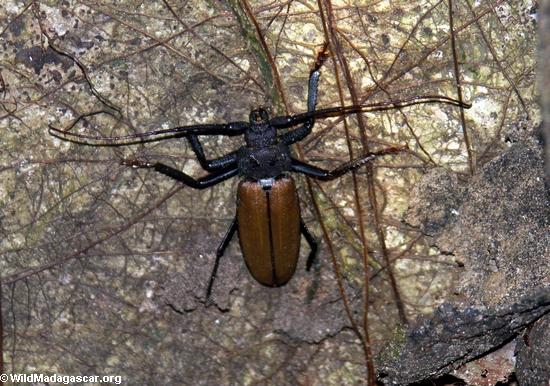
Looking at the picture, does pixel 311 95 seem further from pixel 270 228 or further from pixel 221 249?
pixel 221 249

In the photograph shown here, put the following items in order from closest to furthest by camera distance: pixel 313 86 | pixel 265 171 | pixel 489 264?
pixel 489 264
pixel 313 86
pixel 265 171

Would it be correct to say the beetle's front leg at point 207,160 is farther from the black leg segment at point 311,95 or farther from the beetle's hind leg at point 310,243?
the beetle's hind leg at point 310,243

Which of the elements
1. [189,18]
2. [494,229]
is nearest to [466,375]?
[494,229]

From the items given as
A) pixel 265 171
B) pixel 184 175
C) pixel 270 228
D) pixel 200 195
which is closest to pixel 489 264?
pixel 270 228

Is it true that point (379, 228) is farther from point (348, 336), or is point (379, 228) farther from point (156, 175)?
point (156, 175)

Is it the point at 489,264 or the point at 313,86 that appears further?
the point at 313,86

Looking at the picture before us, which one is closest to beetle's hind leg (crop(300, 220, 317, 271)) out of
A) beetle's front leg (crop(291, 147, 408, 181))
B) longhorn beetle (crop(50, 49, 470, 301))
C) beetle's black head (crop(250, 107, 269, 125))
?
longhorn beetle (crop(50, 49, 470, 301))

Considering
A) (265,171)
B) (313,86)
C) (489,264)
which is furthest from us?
(265,171)

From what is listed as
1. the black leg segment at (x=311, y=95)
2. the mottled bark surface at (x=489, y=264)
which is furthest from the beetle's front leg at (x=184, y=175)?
the mottled bark surface at (x=489, y=264)
